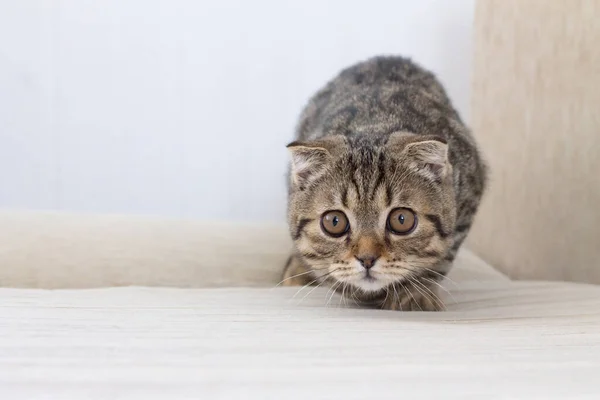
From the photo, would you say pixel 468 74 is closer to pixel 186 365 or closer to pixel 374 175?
pixel 374 175

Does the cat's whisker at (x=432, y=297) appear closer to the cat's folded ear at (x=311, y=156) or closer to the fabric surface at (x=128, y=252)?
the cat's folded ear at (x=311, y=156)

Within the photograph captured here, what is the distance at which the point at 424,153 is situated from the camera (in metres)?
1.34

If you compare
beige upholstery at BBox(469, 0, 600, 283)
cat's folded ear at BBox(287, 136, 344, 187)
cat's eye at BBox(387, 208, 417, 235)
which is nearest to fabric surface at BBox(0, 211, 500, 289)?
beige upholstery at BBox(469, 0, 600, 283)

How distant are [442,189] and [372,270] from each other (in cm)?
27

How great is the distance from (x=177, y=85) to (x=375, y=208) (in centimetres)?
154

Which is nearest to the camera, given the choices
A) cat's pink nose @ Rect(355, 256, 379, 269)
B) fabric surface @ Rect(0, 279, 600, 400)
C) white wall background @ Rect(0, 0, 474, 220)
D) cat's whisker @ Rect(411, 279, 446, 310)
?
fabric surface @ Rect(0, 279, 600, 400)

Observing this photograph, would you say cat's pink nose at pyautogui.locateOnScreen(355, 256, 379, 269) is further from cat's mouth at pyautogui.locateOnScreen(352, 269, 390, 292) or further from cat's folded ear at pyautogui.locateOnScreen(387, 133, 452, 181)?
cat's folded ear at pyautogui.locateOnScreen(387, 133, 452, 181)

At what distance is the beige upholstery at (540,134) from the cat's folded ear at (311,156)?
718mm

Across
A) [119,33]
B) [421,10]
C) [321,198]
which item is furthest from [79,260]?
[421,10]

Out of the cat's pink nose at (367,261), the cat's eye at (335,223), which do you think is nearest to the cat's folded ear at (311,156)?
the cat's eye at (335,223)

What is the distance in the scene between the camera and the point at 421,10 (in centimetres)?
261

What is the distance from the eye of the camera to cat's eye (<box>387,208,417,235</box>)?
1314 millimetres

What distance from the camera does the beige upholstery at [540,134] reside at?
5.47 ft

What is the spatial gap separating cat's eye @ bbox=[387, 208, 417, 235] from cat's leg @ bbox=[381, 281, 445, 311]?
0.13 meters
